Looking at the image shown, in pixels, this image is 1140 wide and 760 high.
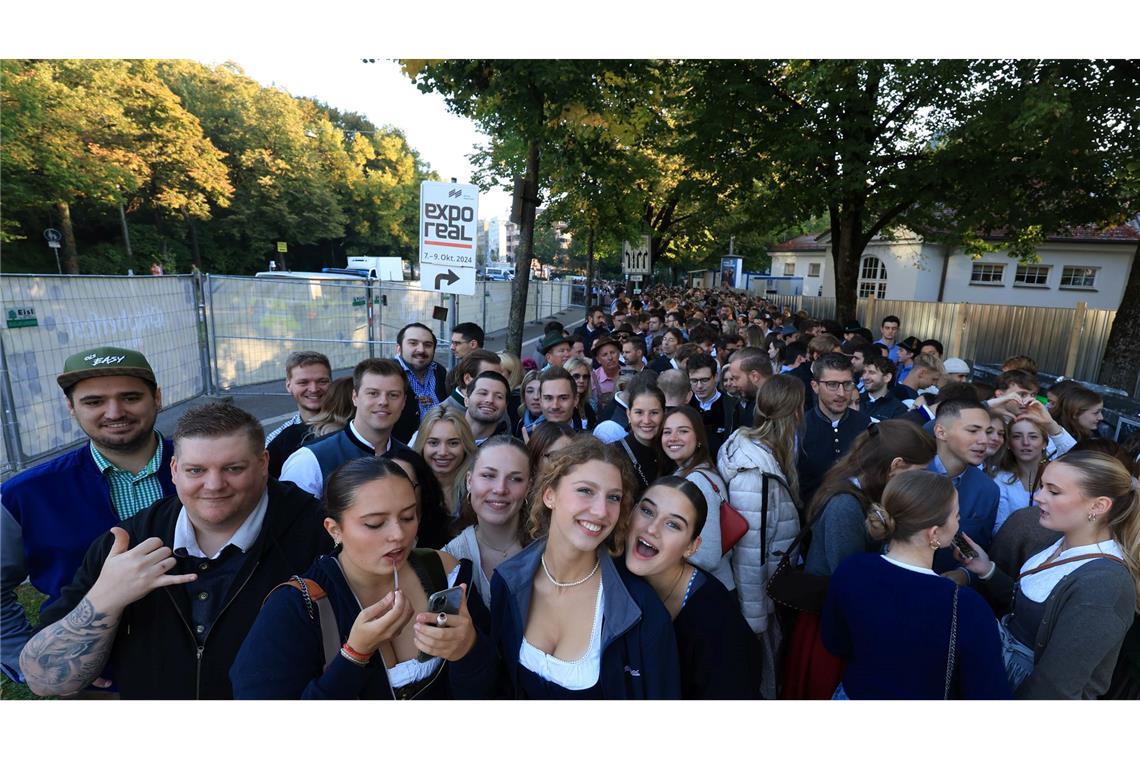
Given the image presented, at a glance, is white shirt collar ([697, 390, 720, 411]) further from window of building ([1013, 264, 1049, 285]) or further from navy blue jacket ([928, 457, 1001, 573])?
window of building ([1013, 264, 1049, 285])

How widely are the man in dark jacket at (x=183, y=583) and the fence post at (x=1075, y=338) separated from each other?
14071mm

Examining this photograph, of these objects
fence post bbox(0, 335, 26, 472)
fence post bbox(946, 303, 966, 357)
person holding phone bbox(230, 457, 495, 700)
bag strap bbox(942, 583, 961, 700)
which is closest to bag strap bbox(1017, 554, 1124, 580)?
bag strap bbox(942, 583, 961, 700)

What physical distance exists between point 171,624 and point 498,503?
49.9 inches

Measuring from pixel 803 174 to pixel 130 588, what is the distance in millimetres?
13422

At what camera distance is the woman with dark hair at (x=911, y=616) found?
1.98m

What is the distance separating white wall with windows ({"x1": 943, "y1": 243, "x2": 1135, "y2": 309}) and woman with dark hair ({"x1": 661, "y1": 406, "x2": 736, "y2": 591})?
28.6 m

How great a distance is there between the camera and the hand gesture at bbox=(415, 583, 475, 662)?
5.31ft

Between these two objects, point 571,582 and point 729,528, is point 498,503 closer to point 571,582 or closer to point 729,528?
point 571,582

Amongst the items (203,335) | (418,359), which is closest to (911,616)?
(418,359)

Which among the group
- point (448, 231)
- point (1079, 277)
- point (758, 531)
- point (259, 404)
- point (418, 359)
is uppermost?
point (1079, 277)

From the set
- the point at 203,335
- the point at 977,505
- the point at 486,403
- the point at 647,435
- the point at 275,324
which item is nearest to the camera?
the point at 977,505

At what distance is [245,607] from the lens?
77.0 inches

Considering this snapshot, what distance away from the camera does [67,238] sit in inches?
1056

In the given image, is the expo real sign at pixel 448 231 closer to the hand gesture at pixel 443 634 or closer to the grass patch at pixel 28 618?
the grass patch at pixel 28 618
